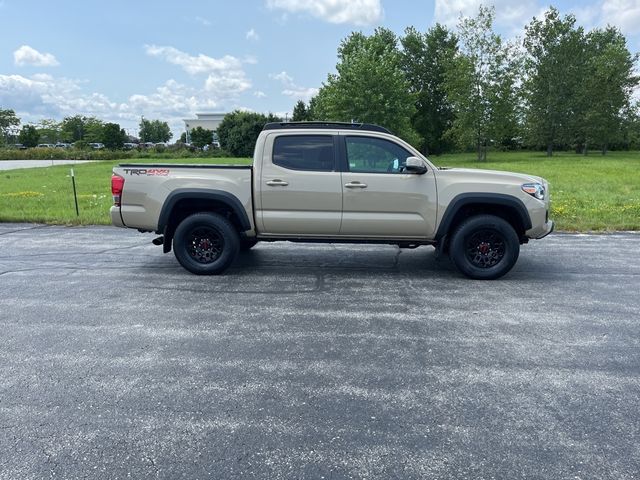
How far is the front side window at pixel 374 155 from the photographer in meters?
6.21

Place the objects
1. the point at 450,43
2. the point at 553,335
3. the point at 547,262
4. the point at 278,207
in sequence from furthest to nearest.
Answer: the point at 450,43, the point at 547,262, the point at 278,207, the point at 553,335

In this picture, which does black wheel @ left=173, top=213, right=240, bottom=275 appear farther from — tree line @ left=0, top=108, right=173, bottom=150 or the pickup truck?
tree line @ left=0, top=108, right=173, bottom=150

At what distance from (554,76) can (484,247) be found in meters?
53.5

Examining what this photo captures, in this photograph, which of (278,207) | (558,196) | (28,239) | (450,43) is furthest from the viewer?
(450,43)

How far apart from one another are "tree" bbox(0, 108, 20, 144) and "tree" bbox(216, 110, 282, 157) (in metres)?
46.7

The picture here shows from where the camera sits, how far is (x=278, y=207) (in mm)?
6262

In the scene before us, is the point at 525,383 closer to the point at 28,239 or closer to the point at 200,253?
the point at 200,253

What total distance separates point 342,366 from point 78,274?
14.5 feet

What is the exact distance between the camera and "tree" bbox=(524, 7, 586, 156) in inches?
2020

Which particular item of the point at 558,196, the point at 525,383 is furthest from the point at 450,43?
the point at 525,383

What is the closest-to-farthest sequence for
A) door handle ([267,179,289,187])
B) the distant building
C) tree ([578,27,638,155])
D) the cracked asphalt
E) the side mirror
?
the cracked asphalt → the side mirror → door handle ([267,179,289,187]) → tree ([578,27,638,155]) → the distant building

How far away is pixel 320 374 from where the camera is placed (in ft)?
12.1

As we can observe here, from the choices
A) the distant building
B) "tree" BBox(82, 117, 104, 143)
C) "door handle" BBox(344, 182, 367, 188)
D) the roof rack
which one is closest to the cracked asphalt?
"door handle" BBox(344, 182, 367, 188)

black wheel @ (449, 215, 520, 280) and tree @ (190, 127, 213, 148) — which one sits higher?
tree @ (190, 127, 213, 148)
